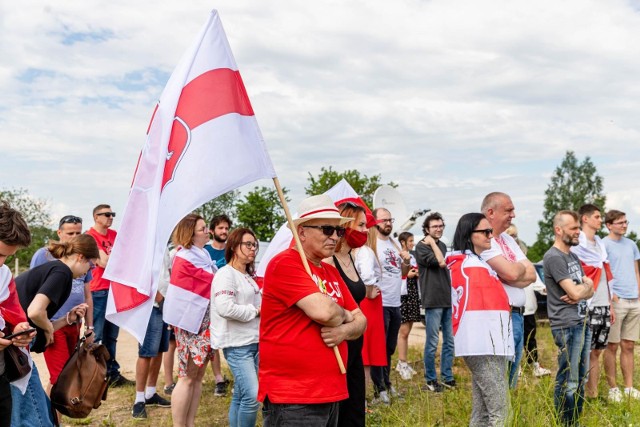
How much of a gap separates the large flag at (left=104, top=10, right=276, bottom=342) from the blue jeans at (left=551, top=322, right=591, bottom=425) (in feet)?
9.27

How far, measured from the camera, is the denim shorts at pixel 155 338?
652 cm

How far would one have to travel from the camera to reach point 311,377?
332cm

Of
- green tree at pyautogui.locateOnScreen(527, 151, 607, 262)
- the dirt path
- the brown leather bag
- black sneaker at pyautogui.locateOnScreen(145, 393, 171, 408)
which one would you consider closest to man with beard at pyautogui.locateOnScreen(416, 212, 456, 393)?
black sneaker at pyautogui.locateOnScreen(145, 393, 171, 408)

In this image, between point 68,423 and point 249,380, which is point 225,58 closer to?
point 249,380

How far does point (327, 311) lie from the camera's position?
3273mm

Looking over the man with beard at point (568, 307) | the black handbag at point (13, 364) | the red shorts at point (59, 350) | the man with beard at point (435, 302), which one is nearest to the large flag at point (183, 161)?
the black handbag at point (13, 364)

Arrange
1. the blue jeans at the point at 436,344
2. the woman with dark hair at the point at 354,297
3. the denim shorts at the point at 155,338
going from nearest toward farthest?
the woman with dark hair at the point at 354,297 < the denim shorts at the point at 155,338 < the blue jeans at the point at 436,344

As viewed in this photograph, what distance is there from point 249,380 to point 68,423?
8.17 ft

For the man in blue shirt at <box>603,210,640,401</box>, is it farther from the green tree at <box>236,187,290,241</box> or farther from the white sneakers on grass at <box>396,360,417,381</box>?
the green tree at <box>236,187,290,241</box>

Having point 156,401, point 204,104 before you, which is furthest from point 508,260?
point 156,401

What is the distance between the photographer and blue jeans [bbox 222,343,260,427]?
15.9 ft

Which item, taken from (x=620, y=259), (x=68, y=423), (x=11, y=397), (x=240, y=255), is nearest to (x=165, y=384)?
(x=68, y=423)

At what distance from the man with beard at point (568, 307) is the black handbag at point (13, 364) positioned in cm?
379

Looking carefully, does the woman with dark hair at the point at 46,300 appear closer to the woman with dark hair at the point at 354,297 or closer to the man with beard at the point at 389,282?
the woman with dark hair at the point at 354,297
